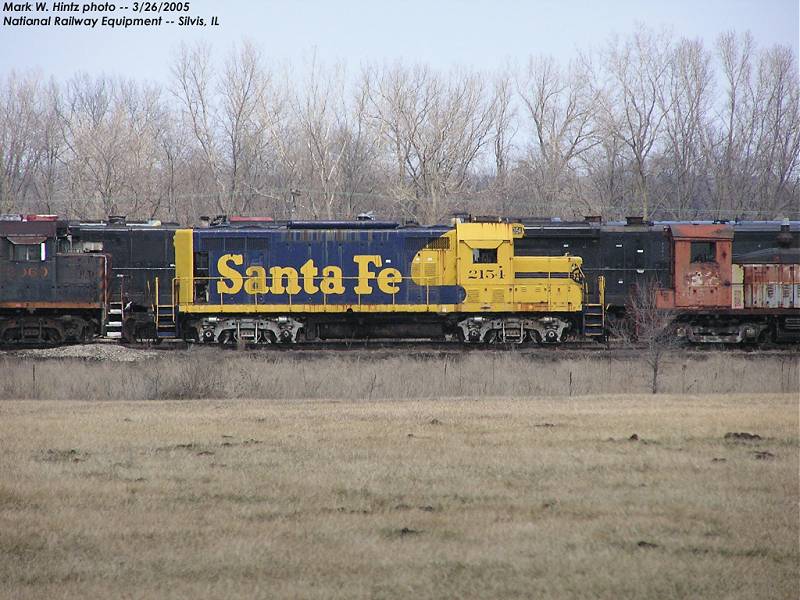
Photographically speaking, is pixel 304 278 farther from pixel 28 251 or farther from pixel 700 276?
pixel 700 276

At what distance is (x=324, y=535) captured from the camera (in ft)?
24.3

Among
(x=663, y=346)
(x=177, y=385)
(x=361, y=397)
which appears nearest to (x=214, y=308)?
(x=177, y=385)

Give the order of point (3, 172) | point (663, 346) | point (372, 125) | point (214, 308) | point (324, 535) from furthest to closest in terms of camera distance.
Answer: point (3, 172), point (372, 125), point (214, 308), point (663, 346), point (324, 535)

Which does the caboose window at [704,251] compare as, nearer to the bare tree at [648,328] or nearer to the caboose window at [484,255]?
the bare tree at [648,328]

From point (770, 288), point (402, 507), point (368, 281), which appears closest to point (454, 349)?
point (368, 281)

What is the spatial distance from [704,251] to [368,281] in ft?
29.3

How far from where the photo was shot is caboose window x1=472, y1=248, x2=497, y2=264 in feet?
79.7

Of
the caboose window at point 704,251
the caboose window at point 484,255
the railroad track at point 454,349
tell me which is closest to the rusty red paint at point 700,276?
the caboose window at point 704,251

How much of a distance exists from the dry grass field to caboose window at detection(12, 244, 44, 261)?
12.0 meters

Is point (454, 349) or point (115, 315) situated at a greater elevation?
point (115, 315)

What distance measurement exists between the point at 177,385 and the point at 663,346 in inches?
406

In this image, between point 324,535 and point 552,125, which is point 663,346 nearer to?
point 324,535

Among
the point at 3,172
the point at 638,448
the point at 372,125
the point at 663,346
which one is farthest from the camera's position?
the point at 3,172

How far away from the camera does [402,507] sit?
27.0ft
